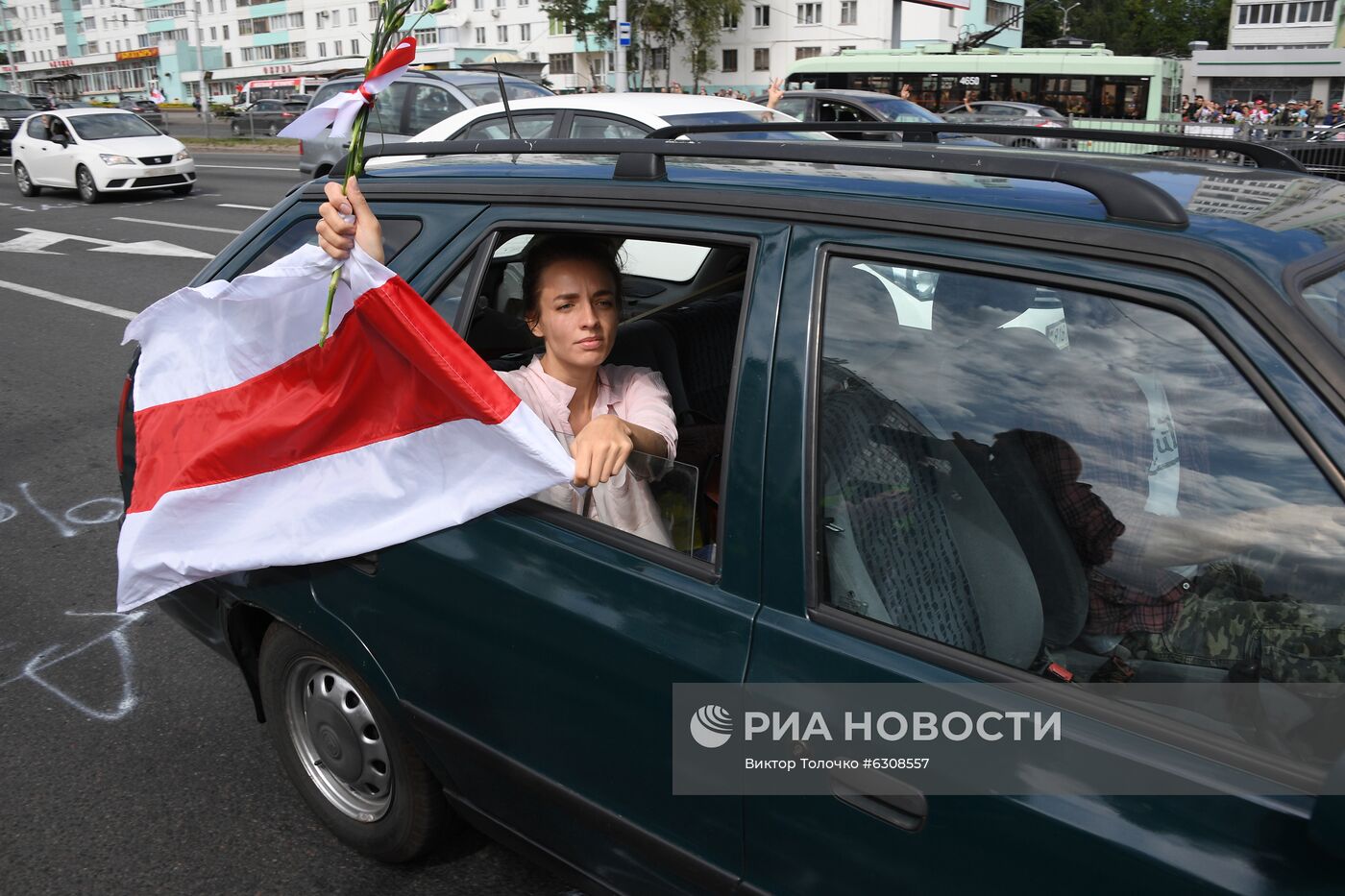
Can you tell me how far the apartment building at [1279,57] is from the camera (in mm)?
62312

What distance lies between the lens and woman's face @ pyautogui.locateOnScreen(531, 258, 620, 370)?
262cm

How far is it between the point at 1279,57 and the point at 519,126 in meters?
67.3

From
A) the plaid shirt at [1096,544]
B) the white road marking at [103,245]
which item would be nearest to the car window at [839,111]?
the white road marking at [103,245]

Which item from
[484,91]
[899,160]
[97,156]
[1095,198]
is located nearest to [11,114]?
[97,156]

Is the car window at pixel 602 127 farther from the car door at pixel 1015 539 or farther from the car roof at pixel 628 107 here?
the car door at pixel 1015 539

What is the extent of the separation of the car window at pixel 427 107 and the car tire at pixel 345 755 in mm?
10447

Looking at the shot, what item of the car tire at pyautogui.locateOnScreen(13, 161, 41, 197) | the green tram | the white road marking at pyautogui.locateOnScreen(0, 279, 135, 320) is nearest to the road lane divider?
the white road marking at pyautogui.locateOnScreen(0, 279, 135, 320)

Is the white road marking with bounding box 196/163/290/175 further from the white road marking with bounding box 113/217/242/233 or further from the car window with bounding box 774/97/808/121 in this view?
the car window with bounding box 774/97/808/121

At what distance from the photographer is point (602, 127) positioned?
8531 mm

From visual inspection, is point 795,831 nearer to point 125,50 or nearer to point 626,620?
point 626,620

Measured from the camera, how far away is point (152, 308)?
2842 mm

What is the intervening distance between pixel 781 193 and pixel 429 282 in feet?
3.10

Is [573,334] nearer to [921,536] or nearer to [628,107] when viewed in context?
[921,536]

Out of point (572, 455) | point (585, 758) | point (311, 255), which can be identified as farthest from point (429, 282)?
point (585, 758)
